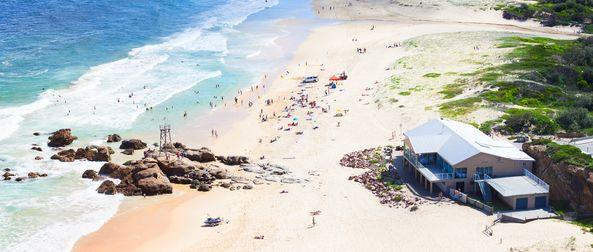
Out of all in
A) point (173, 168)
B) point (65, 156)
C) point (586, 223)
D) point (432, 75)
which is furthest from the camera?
point (432, 75)

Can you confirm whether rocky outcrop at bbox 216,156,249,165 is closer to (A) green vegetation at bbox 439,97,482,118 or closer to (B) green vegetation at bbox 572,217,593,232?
(A) green vegetation at bbox 439,97,482,118

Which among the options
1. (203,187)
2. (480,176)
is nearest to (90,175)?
(203,187)

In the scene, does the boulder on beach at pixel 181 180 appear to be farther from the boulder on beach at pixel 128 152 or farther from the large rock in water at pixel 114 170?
the boulder on beach at pixel 128 152

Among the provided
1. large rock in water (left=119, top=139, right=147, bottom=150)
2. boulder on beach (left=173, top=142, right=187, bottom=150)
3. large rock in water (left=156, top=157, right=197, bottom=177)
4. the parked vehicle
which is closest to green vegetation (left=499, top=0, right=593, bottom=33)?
the parked vehicle

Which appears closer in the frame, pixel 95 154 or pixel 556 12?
pixel 95 154

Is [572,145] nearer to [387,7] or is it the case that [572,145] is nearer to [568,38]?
[568,38]

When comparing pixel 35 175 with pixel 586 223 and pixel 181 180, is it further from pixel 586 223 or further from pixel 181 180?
pixel 586 223

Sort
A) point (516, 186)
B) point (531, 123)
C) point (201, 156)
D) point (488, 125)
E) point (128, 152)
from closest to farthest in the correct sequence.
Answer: point (516, 186)
point (531, 123)
point (201, 156)
point (488, 125)
point (128, 152)
